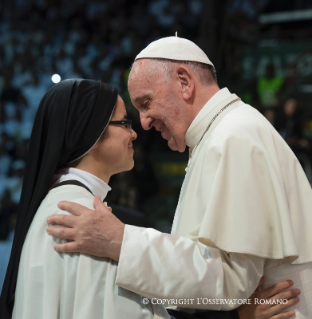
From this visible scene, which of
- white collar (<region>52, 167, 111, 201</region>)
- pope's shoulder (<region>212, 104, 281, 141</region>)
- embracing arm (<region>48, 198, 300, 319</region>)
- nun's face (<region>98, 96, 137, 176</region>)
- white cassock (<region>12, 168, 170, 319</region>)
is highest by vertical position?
pope's shoulder (<region>212, 104, 281, 141</region>)

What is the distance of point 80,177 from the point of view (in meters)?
2.70

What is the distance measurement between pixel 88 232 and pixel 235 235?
66 centimetres

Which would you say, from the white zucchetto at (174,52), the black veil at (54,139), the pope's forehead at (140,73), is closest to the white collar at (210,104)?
the white zucchetto at (174,52)

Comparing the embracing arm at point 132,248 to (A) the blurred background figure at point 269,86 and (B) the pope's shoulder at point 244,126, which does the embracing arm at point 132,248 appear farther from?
(A) the blurred background figure at point 269,86

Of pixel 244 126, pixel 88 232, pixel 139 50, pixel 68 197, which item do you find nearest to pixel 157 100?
pixel 244 126

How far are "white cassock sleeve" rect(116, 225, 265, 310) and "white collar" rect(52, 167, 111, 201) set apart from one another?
0.46 meters

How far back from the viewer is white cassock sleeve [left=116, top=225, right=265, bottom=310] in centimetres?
227

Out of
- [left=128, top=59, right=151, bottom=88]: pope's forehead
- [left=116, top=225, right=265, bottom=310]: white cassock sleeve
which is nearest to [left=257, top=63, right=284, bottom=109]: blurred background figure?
[left=128, top=59, right=151, bottom=88]: pope's forehead

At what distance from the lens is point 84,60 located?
32.8 ft

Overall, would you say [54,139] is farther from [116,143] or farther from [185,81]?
[185,81]

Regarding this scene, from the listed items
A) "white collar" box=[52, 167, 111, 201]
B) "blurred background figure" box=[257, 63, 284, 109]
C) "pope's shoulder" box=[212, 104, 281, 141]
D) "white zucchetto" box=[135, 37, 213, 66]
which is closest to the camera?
"pope's shoulder" box=[212, 104, 281, 141]

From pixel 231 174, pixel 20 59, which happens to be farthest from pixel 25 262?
pixel 20 59

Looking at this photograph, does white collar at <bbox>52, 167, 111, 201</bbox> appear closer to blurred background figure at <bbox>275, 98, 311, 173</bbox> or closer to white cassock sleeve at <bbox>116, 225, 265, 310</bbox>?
white cassock sleeve at <bbox>116, 225, 265, 310</bbox>

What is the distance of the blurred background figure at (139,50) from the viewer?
757 cm
